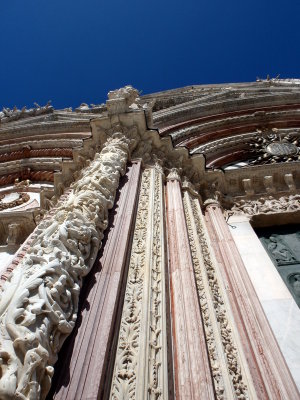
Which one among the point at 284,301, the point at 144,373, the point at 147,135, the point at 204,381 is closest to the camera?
the point at 144,373

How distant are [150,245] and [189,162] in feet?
11.3

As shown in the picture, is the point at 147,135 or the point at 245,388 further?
the point at 147,135

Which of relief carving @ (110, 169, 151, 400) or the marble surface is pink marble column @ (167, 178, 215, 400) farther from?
the marble surface

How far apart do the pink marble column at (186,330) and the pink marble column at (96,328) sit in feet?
1.43

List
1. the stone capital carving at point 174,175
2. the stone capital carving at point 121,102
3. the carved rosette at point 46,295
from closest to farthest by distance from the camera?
the carved rosette at point 46,295
the stone capital carving at point 174,175
the stone capital carving at point 121,102

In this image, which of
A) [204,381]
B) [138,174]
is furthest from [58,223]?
[138,174]

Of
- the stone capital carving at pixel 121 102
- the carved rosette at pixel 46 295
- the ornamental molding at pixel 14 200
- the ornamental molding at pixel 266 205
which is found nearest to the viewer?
the carved rosette at pixel 46 295

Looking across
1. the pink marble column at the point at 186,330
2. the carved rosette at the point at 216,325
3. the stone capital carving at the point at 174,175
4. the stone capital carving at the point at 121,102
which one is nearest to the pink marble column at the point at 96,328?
the pink marble column at the point at 186,330

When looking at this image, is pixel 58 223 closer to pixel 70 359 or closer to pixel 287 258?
pixel 70 359

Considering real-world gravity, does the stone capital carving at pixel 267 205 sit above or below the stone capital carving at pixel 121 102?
below

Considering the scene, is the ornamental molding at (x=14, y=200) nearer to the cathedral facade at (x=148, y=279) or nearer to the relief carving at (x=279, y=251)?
the cathedral facade at (x=148, y=279)

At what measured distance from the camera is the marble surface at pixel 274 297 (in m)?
3.25

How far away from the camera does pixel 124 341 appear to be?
2.16 metres

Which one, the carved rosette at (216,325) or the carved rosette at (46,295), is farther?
the carved rosette at (216,325)
